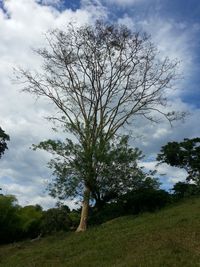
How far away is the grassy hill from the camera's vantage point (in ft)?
48.0

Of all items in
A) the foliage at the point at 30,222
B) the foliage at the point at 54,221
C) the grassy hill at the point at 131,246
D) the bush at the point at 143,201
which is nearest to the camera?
the grassy hill at the point at 131,246

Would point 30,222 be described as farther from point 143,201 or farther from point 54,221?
point 143,201

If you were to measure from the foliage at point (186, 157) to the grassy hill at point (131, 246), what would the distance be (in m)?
8.73

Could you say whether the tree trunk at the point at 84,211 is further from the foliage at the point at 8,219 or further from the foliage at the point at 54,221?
the foliage at the point at 8,219

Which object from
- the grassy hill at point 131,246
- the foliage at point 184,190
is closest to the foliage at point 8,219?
the grassy hill at point 131,246

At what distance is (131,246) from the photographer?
17.0 m

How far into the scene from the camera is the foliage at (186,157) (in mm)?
33156

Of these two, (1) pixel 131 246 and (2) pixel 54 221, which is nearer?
(1) pixel 131 246

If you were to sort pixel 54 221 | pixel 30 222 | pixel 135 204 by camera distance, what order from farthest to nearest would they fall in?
pixel 30 222 < pixel 135 204 < pixel 54 221

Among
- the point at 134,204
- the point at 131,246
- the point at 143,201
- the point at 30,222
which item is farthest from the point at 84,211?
the point at 131,246

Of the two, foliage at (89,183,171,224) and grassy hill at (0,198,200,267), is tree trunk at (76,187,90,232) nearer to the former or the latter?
foliage at (89,183,171,224)

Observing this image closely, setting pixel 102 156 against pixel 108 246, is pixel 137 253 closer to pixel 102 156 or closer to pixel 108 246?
pixel 108 246

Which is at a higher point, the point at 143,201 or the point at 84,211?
the point at 143,201

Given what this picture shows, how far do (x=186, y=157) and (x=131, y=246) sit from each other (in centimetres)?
1733
